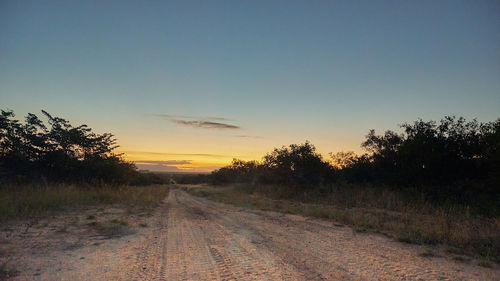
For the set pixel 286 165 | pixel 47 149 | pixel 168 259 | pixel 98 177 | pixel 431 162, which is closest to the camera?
pixel 168 259

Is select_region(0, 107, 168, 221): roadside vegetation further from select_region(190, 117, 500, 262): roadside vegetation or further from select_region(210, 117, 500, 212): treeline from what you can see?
select_region(210, 117, 500, 212): treeline

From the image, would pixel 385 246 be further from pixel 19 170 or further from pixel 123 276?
pixel 19 170

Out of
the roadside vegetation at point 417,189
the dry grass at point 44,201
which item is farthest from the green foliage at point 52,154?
the roadside vegetation at point 417,189

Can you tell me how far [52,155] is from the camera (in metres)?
18.7

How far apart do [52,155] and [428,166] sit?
82.9ft

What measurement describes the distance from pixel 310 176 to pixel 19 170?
21.6m

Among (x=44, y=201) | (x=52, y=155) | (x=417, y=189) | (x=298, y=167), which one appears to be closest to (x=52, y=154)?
(x=52, y=155)

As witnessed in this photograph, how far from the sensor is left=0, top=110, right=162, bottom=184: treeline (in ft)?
57.1

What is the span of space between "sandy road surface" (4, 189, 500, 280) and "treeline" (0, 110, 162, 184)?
14094 millimetres

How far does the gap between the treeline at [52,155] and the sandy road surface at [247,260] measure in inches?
555

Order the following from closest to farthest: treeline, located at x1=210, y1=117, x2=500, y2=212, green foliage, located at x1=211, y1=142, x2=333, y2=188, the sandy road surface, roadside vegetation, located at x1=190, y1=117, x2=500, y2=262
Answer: the sandy road surface < roadside vegetation, located at x1=190, y1=117, x2=500, y2=262 < treeline, located at x1=210, y1=117, x2=500, y2=212 < green foliage, located at x1=211, y1=142, x2=333, y2=188

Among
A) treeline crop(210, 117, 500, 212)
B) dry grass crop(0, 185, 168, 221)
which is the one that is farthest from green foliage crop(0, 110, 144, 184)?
treeline crop(210, 117, 500, 212)

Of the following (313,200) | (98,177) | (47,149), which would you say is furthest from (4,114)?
(313,200)

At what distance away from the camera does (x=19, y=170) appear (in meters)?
17.5
